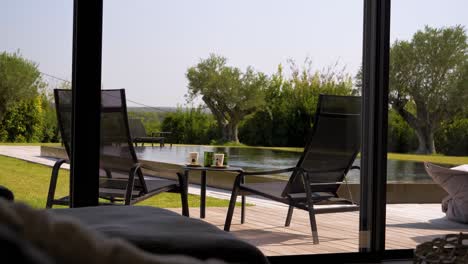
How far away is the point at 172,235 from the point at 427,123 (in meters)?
3.39

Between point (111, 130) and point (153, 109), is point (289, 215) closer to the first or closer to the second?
point (153, 109)

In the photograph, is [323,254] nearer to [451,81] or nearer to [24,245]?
[451,81]

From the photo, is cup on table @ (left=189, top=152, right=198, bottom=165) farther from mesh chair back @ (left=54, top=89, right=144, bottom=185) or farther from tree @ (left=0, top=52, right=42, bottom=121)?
tree @ (left=0, top=52, right=42, bottom=121)

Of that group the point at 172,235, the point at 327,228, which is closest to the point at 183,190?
the point at 327,228

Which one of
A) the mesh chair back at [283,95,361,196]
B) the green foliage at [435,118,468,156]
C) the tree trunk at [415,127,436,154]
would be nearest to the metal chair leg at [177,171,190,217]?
the mesh chair back at [283,95,361,196]

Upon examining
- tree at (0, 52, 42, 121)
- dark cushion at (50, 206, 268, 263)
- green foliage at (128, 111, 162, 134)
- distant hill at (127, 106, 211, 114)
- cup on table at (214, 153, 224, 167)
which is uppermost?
tree at (0, 52, 42, 121)

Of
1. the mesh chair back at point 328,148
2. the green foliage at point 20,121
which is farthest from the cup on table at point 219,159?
the green foliage at point 20,121

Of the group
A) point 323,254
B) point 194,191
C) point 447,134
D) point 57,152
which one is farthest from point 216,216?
point 447,134

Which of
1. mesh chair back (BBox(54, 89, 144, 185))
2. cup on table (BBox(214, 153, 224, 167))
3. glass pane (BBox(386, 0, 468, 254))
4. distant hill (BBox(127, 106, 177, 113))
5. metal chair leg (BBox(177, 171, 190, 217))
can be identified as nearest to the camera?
mesh chair back (BBox(54, 89, 144, 185))

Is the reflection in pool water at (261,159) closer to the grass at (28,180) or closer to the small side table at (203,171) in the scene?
the small side table at (203,171)

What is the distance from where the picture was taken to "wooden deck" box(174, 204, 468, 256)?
461 centimetres

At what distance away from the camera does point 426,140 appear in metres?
4.93

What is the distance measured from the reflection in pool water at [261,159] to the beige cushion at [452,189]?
7 cm

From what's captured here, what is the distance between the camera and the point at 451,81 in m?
5.02
